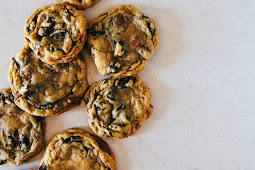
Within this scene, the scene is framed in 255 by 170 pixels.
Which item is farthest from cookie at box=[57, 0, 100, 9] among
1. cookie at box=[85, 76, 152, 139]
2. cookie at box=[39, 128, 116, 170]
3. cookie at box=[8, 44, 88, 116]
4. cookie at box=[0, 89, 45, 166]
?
cookie at box=[39, 128, 116, 170]

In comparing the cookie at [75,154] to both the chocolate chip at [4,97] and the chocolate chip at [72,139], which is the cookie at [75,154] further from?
the chocolate chip at [4,97]

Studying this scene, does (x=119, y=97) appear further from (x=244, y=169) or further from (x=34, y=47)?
(x=244, y=169)

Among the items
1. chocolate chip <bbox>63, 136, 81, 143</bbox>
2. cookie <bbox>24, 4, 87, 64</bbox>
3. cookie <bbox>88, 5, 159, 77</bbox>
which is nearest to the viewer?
cookie <bbox>24, 4, 87, 64</bbox>

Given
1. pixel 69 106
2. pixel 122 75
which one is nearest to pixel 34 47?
pixel 69 106

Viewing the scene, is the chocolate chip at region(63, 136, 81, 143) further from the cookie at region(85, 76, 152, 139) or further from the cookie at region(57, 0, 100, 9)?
the cookie at region(57, 0, 100, 9)

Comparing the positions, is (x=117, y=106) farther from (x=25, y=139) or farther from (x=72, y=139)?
(x=25, y=139)

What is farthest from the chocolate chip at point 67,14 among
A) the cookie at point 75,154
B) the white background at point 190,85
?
the cookie at point 75,154
